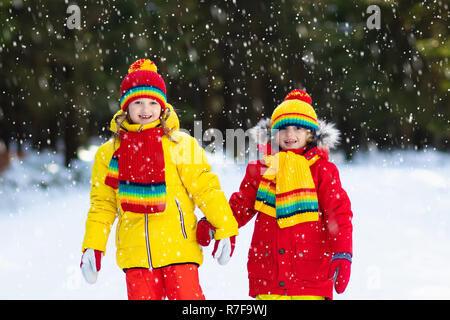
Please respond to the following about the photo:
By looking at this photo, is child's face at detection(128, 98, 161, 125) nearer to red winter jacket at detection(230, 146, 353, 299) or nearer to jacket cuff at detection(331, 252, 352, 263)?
red winter jacket at detection(230, 146, 353, 299)

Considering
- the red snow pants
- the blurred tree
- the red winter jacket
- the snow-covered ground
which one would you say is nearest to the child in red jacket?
the red winter jacket

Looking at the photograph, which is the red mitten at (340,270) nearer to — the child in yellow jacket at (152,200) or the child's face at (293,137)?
the child in yellow jacket at (152,200)

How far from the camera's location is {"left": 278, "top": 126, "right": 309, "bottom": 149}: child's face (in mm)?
3863

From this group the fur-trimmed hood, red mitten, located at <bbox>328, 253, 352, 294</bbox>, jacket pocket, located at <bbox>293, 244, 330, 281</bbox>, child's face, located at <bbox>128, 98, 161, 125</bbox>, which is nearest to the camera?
red mitten, located at <bbox>328, 253, 352, 294</bbox>

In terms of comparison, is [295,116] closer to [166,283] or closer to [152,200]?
[152,200]

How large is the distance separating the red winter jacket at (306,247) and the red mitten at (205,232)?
0.36 meters

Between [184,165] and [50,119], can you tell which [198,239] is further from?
[50,119]

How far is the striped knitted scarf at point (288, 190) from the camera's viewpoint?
12.0 ft

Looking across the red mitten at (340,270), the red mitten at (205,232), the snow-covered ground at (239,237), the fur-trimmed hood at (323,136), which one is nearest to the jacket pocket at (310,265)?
the red mitten at (340,270)

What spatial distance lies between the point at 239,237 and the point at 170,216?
11.5ft

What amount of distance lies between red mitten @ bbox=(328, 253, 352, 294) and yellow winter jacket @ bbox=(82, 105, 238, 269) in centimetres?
62

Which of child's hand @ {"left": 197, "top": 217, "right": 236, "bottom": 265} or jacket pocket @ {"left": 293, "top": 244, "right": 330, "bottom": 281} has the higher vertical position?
child's hand @ {"left": 197, "top": 217, "right": 236, "bottom": 265}

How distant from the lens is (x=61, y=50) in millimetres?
10820

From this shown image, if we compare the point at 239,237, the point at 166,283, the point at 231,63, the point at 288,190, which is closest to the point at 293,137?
the point at 288,190
